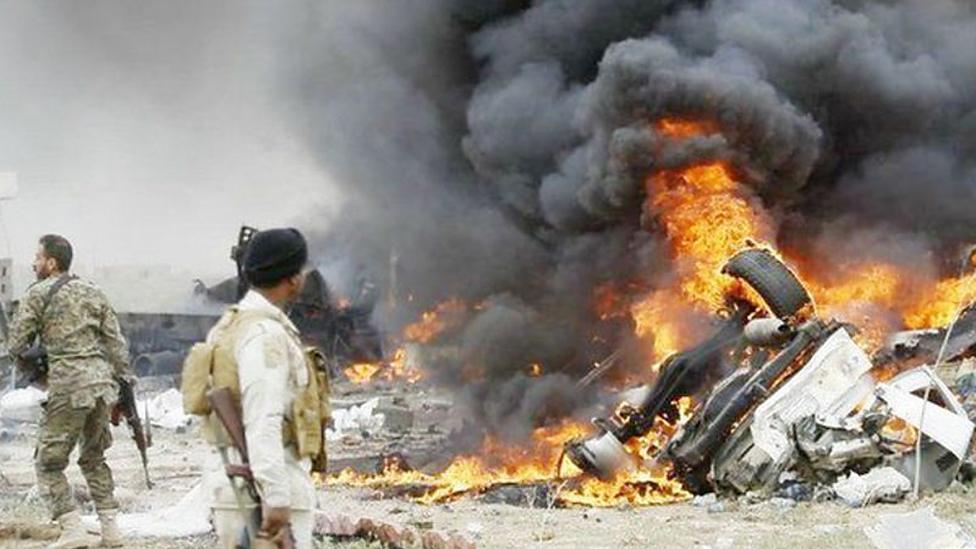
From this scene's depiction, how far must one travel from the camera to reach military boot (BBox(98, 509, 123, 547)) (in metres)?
6.89

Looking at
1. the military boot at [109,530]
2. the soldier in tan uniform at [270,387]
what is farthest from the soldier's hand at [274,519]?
the military boot at [109,530]

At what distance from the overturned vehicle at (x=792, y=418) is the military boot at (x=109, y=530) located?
3831 millimetres

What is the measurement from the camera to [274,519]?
346cm

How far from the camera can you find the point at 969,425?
862cm

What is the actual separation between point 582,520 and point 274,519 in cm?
485

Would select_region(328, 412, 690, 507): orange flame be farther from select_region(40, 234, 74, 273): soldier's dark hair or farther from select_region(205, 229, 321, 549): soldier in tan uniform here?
select_region(205, 229, 321, 549): soldier in tan uniform

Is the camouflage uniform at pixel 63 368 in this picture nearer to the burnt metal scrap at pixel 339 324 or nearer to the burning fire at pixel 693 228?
the burning fire at pixel 693 228

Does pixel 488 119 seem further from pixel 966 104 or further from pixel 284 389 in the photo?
pixel 284 389

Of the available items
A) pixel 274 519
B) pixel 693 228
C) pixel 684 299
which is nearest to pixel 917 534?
pixel 274 519

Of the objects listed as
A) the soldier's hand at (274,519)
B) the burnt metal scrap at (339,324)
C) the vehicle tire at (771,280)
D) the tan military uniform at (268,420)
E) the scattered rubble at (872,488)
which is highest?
the burnt metal scrap at (339,324)

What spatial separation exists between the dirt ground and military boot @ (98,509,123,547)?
0.74 ft

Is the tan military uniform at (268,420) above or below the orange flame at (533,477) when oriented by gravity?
above

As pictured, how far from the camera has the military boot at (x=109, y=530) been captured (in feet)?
22.6

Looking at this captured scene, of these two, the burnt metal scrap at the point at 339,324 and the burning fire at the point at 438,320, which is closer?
the burning fire at the point at 438,320
